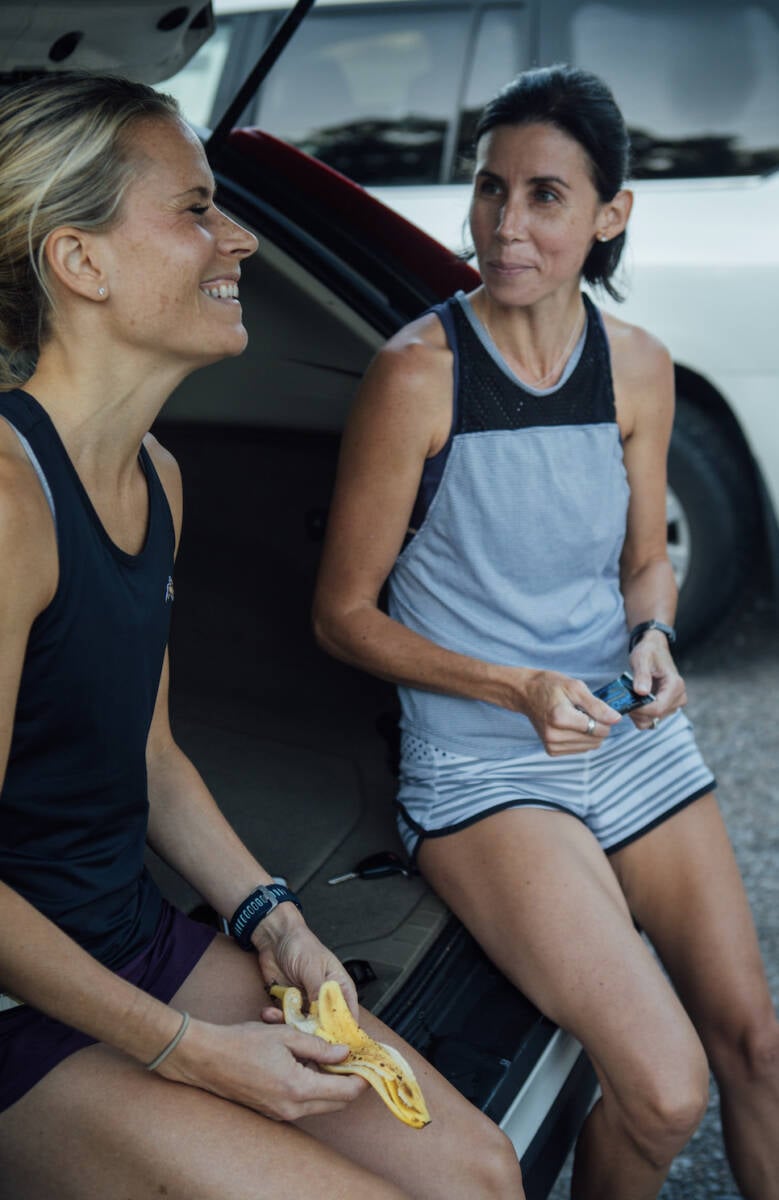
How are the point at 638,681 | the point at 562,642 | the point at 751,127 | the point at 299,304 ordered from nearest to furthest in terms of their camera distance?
the point at 638,681
the point at 562,642
the point at 299,304
the point at 751,127

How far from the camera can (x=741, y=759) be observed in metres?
3.61

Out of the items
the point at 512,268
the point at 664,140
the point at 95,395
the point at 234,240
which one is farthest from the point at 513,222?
the point at 664,140

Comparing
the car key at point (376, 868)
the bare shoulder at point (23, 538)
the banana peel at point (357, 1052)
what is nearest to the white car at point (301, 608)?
the car key at point (376, 868)

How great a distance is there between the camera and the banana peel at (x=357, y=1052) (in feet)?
4.43

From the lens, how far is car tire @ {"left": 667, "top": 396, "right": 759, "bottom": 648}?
392 cm

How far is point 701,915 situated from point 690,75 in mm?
2883

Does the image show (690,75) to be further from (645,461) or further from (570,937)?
(570,937)

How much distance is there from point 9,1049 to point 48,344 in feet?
2.27

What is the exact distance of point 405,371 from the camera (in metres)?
1.95

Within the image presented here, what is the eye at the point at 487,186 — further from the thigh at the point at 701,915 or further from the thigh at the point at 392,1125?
the thigh at the point at 392,1125

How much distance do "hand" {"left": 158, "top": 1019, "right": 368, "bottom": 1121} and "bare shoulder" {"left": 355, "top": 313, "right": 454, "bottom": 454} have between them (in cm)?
93

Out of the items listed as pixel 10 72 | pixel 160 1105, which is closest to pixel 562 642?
pixel 160 1105

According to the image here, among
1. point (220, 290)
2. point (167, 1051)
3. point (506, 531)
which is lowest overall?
point (167, 1051)

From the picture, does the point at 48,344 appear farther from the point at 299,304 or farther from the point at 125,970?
the point at 299,304
